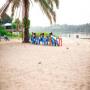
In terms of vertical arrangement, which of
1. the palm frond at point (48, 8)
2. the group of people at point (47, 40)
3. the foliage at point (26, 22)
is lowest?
the group of people at point (47, 40)

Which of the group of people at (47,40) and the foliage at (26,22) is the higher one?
the foliage at (26,22)

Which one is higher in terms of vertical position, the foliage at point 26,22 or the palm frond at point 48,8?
the palm frond at point 48,8

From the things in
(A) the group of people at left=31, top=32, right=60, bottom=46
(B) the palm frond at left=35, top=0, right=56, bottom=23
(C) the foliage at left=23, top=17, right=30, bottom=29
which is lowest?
(A) the group of people at left=31, top=32, right=60, bottom=46

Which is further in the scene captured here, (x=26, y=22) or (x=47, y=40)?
(x=26, y=22)

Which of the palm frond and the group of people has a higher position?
the palm frond

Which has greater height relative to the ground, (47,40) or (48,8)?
(48,8)

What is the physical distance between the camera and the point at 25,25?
22000 mm

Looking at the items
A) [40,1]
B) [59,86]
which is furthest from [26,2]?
[59,86]

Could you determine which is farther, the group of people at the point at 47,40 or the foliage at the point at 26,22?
the foliage at the point at 26,22

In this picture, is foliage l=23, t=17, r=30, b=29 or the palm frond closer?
the palm frond

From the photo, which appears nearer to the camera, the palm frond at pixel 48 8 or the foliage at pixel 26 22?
the palm frond at pixel 48 8

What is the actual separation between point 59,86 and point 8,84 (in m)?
1.17

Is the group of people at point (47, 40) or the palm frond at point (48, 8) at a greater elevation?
the palm frond at point (48, 8)

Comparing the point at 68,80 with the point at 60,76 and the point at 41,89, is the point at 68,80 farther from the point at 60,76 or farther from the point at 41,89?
the point at 41,89
